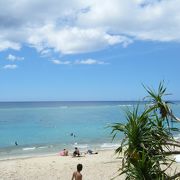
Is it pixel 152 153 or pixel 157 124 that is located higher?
pixel 157 124

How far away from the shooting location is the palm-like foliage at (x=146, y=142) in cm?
667

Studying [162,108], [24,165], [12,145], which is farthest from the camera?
[12,145]

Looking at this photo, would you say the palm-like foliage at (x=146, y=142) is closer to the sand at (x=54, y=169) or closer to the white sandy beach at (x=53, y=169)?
the sand at (x=54, y=169)

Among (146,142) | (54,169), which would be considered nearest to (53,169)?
(54,169)

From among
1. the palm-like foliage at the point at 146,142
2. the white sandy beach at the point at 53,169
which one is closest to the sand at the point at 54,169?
the white sandy beach at the point at 53,169

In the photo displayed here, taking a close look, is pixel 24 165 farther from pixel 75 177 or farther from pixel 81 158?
pixel 75 177

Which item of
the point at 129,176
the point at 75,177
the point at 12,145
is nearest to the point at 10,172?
the point at 75,177

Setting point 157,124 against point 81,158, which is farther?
point 81,158

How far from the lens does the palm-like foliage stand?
21.9 feet

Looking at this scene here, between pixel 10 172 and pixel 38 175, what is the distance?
1.59 m

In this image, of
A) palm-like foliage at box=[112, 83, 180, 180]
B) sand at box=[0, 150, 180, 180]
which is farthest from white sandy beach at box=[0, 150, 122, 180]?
palm-like foliage at box=[112, 83, 180, 180]

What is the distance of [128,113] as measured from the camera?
270 inches

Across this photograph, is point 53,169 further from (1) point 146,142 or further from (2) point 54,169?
(1) point 146,142

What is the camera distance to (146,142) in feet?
22.5
